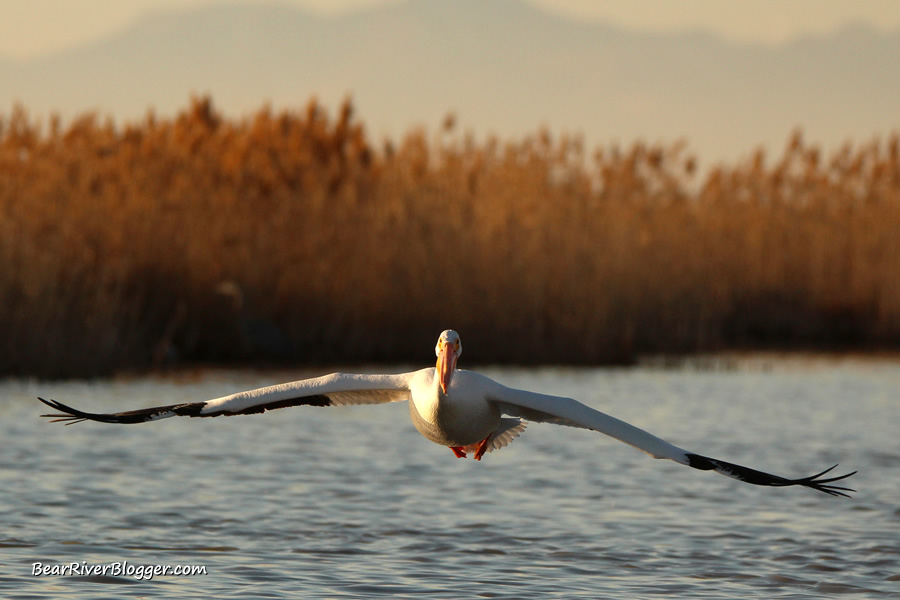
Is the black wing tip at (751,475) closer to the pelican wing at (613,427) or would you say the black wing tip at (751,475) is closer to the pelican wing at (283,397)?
the pelican wing at (613,427)

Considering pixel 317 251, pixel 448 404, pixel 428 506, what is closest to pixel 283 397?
pixel 448 404

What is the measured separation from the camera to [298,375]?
16188mm

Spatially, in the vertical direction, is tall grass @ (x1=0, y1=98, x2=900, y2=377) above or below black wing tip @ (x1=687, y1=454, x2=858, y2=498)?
above

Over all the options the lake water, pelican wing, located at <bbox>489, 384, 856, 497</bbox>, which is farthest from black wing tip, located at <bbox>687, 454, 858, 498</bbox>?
the lake water

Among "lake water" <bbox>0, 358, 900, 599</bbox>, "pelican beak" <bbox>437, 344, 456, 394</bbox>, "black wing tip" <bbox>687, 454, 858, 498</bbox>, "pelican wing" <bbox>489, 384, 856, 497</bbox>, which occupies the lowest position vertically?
"lake water" <bbox>0, 358, 900, 599</bbox>

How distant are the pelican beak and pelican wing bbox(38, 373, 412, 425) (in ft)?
1.55

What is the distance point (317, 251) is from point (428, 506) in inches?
327

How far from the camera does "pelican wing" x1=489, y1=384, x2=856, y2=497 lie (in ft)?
22.2

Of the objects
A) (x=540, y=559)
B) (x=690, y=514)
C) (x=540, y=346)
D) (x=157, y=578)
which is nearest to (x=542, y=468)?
(x=690, y=514)

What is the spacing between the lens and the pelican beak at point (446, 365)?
7.29 meters

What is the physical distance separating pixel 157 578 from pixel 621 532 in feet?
9.38

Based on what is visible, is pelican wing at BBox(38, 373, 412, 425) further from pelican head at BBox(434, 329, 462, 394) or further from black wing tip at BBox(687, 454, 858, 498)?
black wing tip at BBox(687, 454, 858, 498)

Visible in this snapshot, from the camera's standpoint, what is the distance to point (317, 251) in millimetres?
17547

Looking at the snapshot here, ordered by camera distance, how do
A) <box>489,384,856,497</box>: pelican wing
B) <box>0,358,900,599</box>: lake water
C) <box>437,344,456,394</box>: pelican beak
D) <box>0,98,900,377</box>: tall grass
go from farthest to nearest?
<box>0,98,900,377</box>: tall grass
<box>0,358,900,599</box>: lake water
<box>437,344,456,394</box>: pelican beak
<box>489,384,856,497</box>: pelican wing
